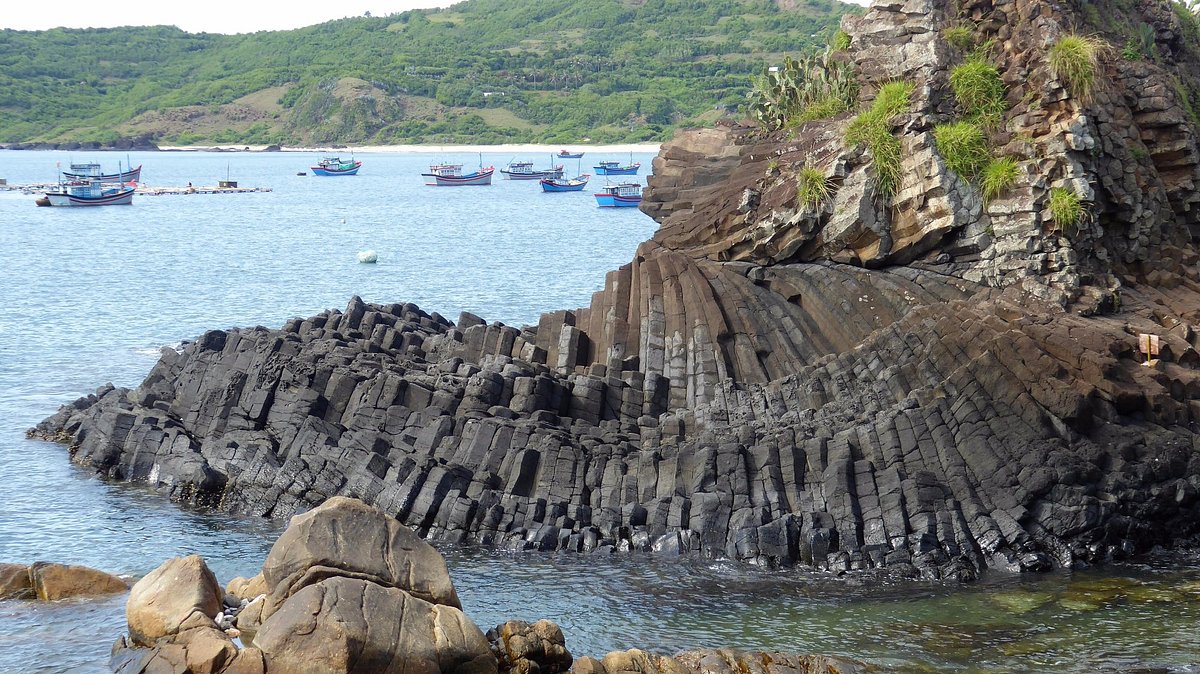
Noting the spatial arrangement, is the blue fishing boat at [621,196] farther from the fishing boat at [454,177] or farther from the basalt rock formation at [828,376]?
the basalt rock formation at [828,376]

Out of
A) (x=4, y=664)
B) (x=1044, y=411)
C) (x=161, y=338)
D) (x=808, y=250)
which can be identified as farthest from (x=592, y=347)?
(x=161, y=338)

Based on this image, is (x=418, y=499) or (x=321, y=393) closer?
(x=418, y=499)

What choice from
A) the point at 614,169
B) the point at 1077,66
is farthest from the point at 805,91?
the point at 614,169

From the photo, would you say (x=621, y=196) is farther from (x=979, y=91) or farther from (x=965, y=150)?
(x=965, y=150)

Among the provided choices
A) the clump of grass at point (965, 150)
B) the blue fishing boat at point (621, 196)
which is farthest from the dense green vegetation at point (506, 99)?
the clump of grass at point (965, 150)

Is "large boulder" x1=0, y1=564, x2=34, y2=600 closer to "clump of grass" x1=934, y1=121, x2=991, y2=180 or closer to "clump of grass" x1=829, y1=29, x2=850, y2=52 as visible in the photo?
"clump of grass" x1=934, y1=121, x2=991, y2=180

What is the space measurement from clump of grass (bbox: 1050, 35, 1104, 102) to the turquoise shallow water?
11.2m

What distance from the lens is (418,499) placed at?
24266 mm

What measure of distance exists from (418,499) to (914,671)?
426 inches

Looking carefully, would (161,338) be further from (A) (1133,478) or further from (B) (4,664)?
(A) (1133,478)

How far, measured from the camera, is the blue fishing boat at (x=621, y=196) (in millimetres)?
113312

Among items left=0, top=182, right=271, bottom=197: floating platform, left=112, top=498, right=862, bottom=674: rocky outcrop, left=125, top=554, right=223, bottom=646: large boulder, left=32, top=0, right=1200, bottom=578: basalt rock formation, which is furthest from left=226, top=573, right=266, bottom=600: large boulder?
left=0, top=182, right=271, bottom=197: floating platform

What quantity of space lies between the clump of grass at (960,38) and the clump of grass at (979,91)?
1.24 m

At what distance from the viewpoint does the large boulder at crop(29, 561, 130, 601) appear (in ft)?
65.5
